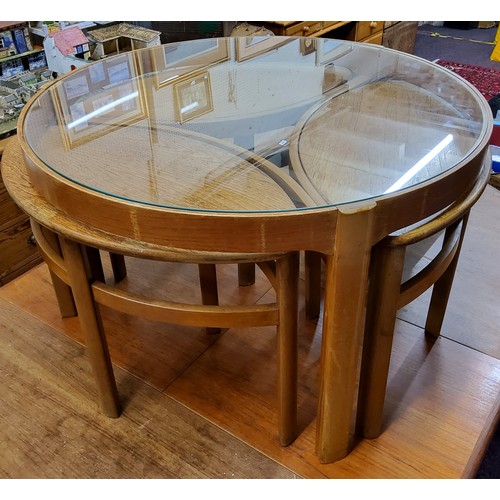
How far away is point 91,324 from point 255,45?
1027 millimetres

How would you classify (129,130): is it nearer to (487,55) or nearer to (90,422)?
(90,422)

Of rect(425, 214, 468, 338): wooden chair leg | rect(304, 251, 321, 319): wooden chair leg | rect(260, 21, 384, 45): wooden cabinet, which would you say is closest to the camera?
rect(425, 214, 468, 338): wooden chair leg

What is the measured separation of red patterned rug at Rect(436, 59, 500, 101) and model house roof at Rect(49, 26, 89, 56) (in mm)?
2393

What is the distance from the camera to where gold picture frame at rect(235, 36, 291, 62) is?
64.9 inches

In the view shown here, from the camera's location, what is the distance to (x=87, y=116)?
1.31m

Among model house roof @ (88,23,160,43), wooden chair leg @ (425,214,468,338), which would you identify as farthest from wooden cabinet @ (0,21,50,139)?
wooden chair leg @ (425,214,468,338)

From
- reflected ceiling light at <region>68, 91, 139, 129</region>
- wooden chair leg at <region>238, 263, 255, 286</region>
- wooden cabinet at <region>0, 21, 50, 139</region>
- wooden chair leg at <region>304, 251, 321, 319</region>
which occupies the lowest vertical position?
wooden chair leg at <region>238, 263, 255, 286</region>

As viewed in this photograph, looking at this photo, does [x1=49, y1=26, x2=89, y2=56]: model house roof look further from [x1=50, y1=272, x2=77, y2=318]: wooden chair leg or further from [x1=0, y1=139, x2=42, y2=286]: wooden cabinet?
[x1=50, y1=272, x2=77, y2=318]: wooden chair leg

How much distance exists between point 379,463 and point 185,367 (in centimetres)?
52

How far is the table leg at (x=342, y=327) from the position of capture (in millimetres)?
873

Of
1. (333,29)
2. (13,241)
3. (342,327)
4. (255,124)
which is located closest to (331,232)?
(342,327)

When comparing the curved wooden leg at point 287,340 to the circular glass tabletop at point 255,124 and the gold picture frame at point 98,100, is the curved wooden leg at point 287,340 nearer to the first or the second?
the circular glass tabletop at point 255,124

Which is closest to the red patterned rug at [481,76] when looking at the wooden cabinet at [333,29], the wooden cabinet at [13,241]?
the wooden cabinet at [333,29]

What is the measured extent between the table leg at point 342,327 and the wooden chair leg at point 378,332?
53mm
